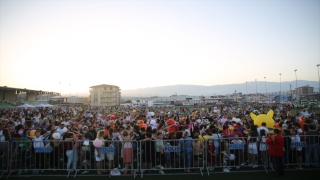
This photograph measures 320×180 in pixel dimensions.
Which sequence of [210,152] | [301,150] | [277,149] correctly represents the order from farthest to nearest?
[301,150]
[210,152]
[277,149]

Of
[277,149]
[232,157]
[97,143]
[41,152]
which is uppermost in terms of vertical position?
[97,143]

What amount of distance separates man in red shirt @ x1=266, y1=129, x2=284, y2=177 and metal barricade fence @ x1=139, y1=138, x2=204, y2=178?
7.88 feet

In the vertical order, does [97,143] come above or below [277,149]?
above

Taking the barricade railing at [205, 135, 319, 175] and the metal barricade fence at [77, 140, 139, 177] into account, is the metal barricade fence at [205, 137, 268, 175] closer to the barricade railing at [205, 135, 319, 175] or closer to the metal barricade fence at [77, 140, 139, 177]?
the barricade railing at [205, 135, 319, 175]

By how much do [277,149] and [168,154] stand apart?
390cm

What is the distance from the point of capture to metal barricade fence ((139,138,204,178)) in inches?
301

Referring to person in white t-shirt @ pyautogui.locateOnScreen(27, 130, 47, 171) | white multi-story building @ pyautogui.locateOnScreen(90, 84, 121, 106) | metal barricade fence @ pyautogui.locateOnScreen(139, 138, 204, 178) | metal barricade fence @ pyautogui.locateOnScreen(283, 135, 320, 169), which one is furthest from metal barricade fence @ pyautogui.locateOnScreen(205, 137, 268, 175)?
white multi-story building @ pyautogui.locateOnScreen(90, 84, 121, 106)

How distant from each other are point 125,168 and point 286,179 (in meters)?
5.70

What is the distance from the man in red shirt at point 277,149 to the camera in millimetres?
7051

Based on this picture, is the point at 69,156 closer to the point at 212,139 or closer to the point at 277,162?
the point at 212,139

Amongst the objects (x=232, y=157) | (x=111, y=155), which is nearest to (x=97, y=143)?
(x=111, y=155)

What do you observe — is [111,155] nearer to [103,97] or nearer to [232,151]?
[232,151]

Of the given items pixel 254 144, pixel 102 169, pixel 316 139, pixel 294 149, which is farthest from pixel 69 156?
pixel 316 139

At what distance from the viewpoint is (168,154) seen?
8.01 metres
